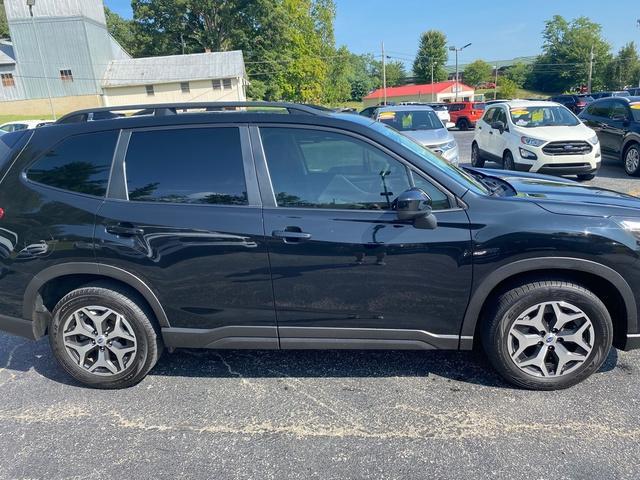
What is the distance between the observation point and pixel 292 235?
108 inches

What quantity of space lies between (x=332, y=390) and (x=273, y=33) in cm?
5678

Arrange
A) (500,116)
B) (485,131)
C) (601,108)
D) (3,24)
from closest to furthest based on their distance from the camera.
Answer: (500,116), (601,108), (485,131), (3,24)

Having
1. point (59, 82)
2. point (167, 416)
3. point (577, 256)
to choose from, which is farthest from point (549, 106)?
point (59, 82)

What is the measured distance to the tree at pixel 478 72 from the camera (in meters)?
92.2

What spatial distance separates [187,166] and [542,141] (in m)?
8.17

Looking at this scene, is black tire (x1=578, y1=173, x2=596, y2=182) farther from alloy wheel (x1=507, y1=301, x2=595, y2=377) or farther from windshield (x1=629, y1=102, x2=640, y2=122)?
alloy wheel (x1=507, y1=301, x2=595, y2=377)

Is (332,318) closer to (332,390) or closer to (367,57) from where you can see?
(332,390)

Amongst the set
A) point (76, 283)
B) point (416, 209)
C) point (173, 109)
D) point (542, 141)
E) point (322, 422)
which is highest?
point (173, 109)

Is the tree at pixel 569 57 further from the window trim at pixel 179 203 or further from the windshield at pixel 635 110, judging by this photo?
the window trim at pixel 179 203

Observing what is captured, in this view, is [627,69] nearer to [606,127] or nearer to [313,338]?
[606,127]

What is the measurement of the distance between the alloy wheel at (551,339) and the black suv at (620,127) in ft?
28.7

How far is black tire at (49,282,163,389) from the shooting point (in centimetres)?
300

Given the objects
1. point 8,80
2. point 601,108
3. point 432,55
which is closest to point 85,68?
point 8,80

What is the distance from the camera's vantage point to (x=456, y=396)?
9.57ft
